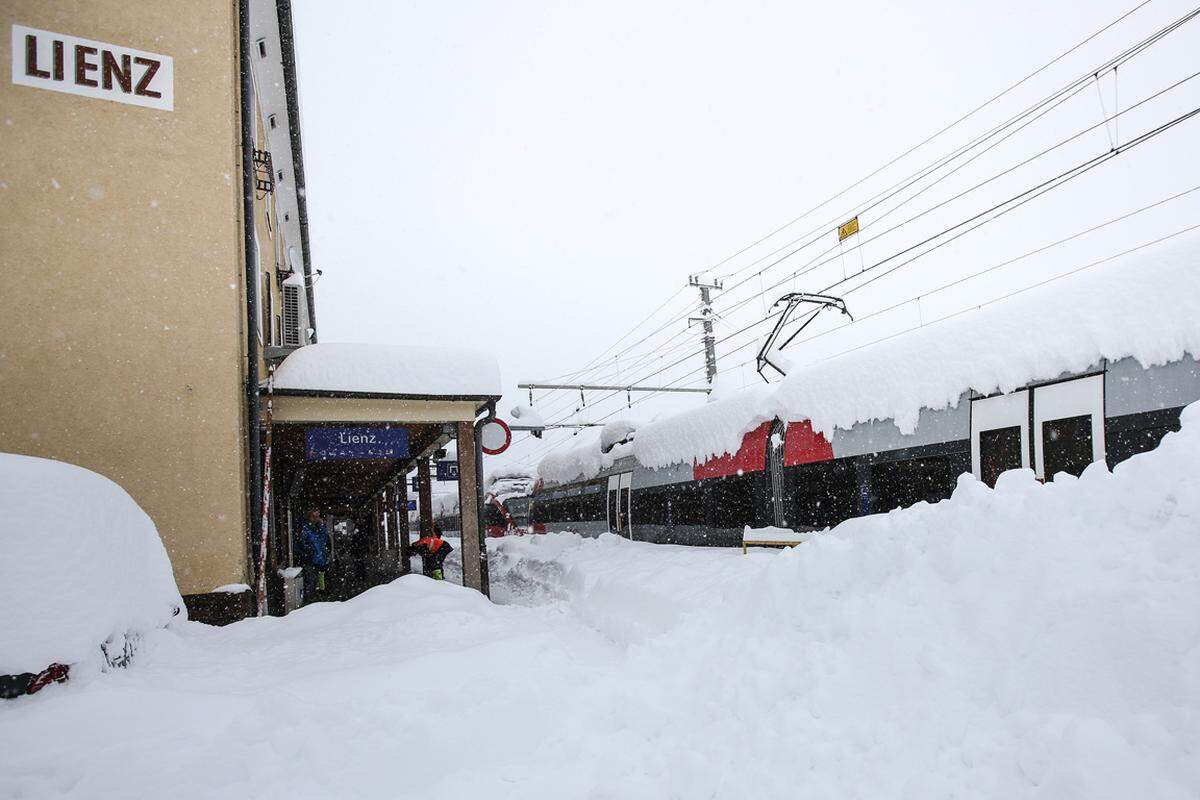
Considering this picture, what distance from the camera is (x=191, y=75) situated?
737cm

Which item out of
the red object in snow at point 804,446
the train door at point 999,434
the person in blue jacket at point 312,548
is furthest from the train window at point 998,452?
the person in blue jacket at point 312,548

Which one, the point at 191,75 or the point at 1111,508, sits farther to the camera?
the point at 191,75

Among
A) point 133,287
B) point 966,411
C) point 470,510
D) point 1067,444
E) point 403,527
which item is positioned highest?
point 133,287

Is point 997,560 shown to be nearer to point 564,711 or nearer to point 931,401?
point 564,711

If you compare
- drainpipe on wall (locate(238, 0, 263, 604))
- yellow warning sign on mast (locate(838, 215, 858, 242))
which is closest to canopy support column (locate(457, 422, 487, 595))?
drainpipe on wall (locate(238, 0, 263, 604))

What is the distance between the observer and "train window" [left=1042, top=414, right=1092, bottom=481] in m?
5.94

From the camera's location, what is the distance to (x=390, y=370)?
31.0 feet

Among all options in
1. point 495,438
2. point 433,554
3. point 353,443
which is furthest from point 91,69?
point 433,554

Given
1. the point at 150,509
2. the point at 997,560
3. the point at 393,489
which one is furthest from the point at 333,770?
the point at 393,489

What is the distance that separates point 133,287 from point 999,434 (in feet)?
29.0

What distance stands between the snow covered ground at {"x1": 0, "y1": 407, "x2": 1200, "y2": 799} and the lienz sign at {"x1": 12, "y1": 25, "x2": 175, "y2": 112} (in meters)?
5.82

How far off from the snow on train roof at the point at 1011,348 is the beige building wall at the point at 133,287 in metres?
7.26

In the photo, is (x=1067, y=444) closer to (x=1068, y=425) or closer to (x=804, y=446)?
(x=1068, y=425)

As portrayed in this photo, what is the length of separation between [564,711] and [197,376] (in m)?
5.53
